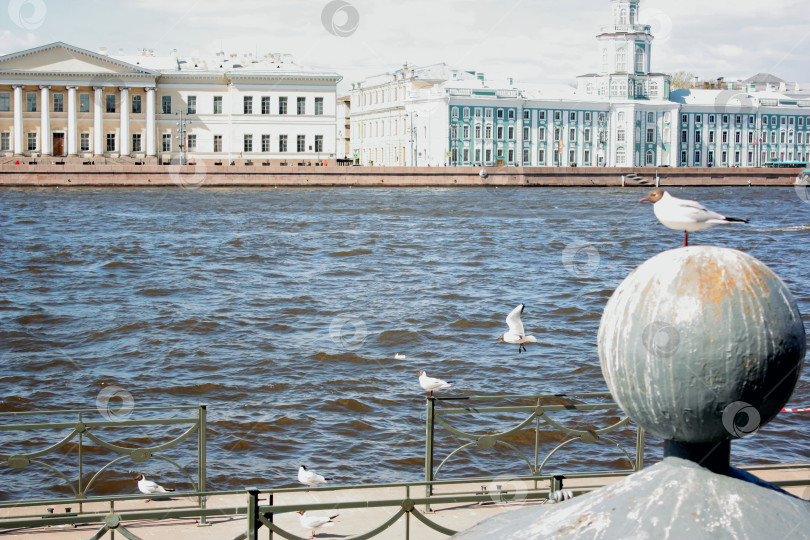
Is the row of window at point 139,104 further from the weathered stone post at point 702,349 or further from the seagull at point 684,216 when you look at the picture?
the weathered stone post at point 702,349

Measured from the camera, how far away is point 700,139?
225 ft

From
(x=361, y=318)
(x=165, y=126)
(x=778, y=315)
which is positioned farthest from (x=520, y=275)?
(x=165, y=126)

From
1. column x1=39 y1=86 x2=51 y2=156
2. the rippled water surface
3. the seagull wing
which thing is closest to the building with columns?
column x1=39 y1=86 x2=51 y2=156

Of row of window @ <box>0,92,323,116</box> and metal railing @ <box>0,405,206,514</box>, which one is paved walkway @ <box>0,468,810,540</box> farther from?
row of window @ <box>0,92,323,116</box>

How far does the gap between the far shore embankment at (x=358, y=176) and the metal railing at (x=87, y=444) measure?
3840 cm

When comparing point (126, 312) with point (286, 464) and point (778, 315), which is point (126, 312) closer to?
point (286, 464)

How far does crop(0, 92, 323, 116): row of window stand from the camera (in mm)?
56625

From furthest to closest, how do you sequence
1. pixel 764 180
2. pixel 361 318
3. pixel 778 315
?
pixel 764 180 < pixel 361 318 < pixel 778 315

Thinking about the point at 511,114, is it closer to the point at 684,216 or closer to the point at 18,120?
the point at 18,120

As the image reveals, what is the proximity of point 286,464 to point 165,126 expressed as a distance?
172 feet

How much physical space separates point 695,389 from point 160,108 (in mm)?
59562

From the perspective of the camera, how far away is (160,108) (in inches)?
2295

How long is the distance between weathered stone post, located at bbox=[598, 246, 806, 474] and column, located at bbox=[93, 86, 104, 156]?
191 ft

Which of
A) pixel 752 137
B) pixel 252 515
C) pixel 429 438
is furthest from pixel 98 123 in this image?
pixel 252 515
